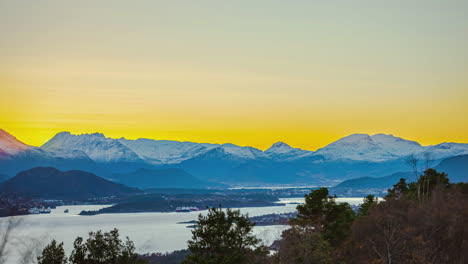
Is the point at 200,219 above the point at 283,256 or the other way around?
above

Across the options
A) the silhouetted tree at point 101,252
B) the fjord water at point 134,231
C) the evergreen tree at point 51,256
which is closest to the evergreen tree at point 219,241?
the silhouetted tree at point 101,252

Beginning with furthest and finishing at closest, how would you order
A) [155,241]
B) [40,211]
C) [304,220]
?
[40,211]
[155,241]
[304,220]

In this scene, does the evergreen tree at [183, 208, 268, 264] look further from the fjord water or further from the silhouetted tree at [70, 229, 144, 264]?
the fjord water

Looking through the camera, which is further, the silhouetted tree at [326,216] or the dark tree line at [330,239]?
the silhouetted tree at [326,216]

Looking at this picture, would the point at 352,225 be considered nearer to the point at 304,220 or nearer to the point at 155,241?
the point at 304,220

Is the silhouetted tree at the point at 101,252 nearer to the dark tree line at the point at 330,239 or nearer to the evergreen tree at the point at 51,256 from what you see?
the dark tree line at the point at 330,239

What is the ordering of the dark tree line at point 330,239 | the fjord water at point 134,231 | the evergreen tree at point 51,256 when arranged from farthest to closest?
the fjord water at point 134,231 → the dark tree line at point 330,239 → the evergreen tree at point 51,256

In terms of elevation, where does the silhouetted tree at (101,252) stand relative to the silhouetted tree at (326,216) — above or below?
below

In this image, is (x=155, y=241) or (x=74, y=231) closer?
(x=155, y=241)

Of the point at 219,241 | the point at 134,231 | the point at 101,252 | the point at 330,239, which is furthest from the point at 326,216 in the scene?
the point at 134,231

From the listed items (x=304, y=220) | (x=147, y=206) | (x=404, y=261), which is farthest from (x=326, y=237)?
(x=147, y=206)

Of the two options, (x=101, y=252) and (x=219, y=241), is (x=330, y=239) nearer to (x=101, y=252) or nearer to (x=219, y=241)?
(x=219, y=241)

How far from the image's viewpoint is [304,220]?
36.6 meters

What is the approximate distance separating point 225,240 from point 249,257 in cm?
135
